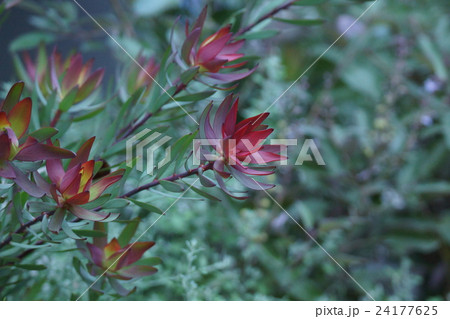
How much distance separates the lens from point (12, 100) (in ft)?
1.02

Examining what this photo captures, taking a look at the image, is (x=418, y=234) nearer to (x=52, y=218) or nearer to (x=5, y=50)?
(x=52, y=218)

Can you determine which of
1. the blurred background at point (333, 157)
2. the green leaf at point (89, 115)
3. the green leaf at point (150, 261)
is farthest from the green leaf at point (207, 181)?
the blurred background at point (333, 157)

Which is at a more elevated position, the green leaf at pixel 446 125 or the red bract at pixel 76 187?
the red bract at pixel 76 187

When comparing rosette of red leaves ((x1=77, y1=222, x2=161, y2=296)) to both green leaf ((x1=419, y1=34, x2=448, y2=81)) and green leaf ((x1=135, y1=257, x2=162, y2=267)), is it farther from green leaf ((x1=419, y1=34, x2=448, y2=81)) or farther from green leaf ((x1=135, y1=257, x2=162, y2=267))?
green leaf ((x1=419, y1=34, x2=448, y2=81))

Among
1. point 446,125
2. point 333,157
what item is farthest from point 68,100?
point 446,125

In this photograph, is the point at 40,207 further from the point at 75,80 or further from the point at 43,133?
the point at 75,80

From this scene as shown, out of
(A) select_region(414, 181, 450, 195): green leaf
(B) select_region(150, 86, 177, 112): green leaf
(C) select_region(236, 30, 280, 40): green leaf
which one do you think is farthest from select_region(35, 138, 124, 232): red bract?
(A) select_region(414, 181, 450, 195): green leaf

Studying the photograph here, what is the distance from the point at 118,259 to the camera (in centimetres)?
37

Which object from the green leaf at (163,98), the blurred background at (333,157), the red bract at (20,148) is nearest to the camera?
the red bract at (20,148)

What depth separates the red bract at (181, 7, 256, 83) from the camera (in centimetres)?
38

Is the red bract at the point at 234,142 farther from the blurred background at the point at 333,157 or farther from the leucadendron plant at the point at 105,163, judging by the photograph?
the blurred background at the point at 333,157

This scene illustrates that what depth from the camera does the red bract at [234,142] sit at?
32 cm

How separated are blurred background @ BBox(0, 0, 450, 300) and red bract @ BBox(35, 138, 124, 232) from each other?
377mm

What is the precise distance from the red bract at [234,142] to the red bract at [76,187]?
0.22 feet
